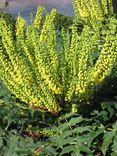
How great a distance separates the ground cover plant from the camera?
9.45 ft

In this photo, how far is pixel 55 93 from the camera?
10.1ft

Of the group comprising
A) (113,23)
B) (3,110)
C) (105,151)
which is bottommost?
(105,151)

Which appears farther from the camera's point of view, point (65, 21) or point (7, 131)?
point (65, 21)

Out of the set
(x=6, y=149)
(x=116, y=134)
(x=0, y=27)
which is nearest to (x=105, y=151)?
(x=116, y=134)

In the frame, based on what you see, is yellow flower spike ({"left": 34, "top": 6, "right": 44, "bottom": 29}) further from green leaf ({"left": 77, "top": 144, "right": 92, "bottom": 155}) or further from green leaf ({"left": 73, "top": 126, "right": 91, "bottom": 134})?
green leaf ({"left": 77, "top": 144, "right": 92, "bottom": 155})

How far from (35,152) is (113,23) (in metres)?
0.90

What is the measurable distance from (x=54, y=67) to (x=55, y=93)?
0.52 feet

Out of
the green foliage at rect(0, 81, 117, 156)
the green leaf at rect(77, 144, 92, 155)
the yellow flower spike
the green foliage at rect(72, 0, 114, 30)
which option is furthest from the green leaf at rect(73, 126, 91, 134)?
the green foliage at rect(72, 0, 114, 30)

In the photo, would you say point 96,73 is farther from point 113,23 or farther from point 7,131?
point 7,131

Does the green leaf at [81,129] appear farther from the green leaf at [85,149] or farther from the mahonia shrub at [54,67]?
the mahonia shrub at [54,67]

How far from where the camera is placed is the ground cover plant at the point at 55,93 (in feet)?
9.45

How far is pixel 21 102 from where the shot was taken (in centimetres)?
345

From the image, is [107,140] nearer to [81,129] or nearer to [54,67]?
[81,129]

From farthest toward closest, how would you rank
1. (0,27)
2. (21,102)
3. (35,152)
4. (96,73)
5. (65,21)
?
1. (65,21)
2. (21,102)
3. (0,27)
4. (96,73)
5. (35,152)
